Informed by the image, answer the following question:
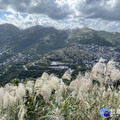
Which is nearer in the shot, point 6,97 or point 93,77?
point 6,97

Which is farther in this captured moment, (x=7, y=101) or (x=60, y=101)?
(x=60, y=101)

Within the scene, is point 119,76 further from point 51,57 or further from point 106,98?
point 51,57

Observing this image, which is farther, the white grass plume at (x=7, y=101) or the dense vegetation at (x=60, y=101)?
the white grass plume at (x=7, y=101)

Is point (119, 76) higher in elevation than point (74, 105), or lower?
higher

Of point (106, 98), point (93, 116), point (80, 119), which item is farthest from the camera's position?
point (106, 98)

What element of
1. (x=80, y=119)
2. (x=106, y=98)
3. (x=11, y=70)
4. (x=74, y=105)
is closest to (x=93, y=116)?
(x=80, y=119)

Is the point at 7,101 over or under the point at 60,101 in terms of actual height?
over

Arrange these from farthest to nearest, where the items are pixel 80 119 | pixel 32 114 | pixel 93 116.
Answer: pixel 32 114 → pixel 80 119 → pixel 93 116

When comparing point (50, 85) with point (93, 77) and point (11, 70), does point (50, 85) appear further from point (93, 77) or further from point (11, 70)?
point (11, 70)

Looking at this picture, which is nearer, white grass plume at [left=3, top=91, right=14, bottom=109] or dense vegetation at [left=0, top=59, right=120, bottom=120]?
dense vegetation at [left=0, top=59, right=120, bottom=120]
